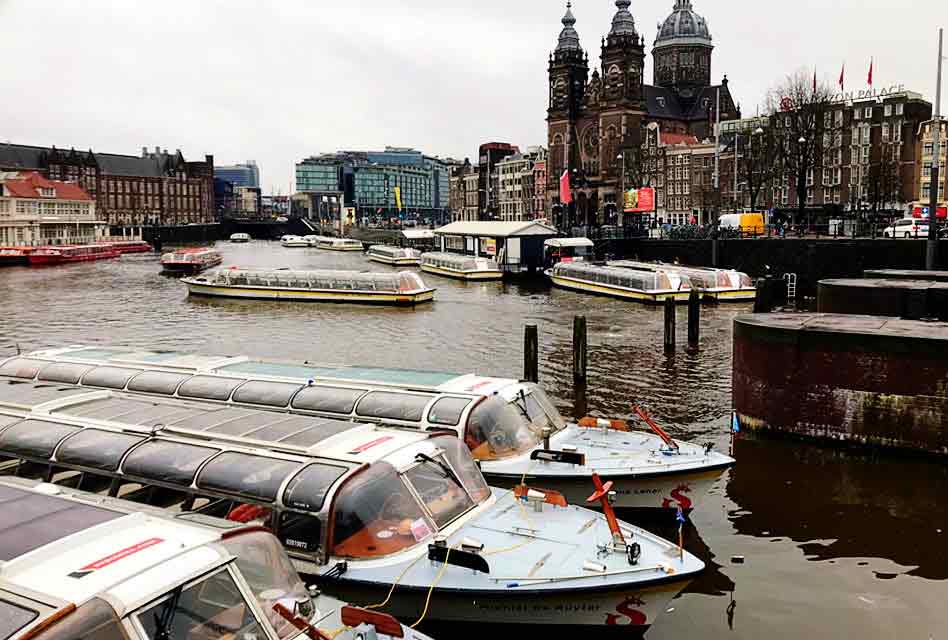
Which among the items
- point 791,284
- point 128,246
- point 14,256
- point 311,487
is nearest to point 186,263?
point 14,256

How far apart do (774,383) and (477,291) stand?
1699 inches

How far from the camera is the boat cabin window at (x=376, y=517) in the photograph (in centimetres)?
1091

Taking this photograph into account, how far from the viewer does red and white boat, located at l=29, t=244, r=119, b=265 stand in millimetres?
94688

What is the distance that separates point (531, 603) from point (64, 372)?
14.2m

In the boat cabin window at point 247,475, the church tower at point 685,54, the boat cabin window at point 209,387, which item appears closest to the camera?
the boat cabin window at point 247,475

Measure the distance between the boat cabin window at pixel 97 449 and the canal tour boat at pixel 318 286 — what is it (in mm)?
39162

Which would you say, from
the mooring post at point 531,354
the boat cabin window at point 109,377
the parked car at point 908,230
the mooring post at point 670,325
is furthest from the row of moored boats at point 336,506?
the parked car at point 908,230

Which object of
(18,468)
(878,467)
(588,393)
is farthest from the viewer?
(588,393)

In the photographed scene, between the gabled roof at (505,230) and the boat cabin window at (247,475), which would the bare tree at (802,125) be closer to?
the gabled roof at (505,230)

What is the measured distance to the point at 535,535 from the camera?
1162cm

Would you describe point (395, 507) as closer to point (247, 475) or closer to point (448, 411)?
point (247, 475)

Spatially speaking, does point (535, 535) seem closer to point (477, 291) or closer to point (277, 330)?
point (277, 330)

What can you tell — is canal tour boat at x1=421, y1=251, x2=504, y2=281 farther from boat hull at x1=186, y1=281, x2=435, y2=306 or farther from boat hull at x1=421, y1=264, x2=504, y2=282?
boat hull at x1=186, y1=281, x2=435, y2=306

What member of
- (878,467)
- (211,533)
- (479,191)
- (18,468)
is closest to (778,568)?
(878,467)
